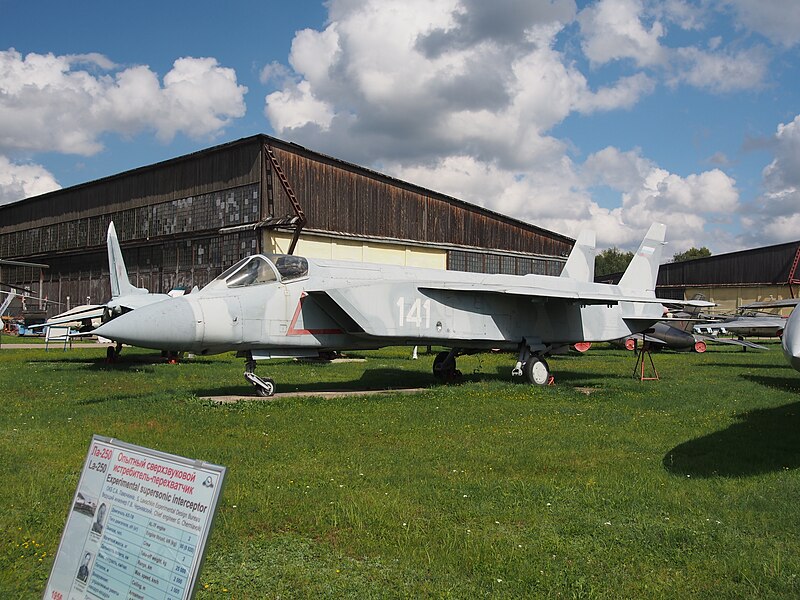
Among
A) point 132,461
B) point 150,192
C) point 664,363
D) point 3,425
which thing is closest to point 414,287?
point 3,425

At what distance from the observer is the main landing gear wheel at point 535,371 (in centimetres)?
1423

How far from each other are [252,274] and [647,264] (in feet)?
37.2

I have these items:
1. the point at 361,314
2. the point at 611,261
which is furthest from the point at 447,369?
the point at 611,261

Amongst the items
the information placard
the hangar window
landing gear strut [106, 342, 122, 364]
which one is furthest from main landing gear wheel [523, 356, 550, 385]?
landing gear strut [106, 342, 122, 364]

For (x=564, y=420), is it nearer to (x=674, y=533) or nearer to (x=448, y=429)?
(x=448, y=429)

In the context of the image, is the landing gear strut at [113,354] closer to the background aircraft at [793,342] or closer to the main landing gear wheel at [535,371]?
the main landing gear wheel at [535,371]

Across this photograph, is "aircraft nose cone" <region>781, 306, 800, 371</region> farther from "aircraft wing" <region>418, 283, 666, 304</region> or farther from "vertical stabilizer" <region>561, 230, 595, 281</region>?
"vertical stabilizer" <region>561, 230, 595, 281</region>

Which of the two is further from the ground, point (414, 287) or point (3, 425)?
point (414, 287)

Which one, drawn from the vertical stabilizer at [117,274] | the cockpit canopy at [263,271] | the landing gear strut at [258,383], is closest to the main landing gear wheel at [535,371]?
the cockpit canopy at [263,271]

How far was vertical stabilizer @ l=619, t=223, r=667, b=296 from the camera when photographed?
17.4 m

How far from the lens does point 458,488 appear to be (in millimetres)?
5938

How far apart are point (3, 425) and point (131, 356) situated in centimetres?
1392

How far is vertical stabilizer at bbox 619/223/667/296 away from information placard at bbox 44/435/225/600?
1602 centimetres

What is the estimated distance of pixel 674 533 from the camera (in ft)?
15.4
